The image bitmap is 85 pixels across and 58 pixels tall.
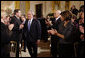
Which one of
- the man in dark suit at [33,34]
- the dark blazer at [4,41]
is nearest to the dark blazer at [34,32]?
the man in dark suit at [33,34]

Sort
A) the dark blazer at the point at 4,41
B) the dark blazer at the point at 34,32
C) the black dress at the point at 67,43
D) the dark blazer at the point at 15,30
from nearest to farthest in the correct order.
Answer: the dark blazer at the point at 4,41
the black dress at the point at 67,43
the dark blazer at the point at 34,32
the dark blazer at the point at 15,30

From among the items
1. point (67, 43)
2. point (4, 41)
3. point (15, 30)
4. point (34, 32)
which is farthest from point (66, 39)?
point (15, 30)

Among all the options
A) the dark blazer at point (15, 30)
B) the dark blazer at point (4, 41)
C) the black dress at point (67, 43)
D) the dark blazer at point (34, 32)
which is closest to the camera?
the dark blazer at point (4, 41)

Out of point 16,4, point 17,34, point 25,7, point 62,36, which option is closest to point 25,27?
point 17,34

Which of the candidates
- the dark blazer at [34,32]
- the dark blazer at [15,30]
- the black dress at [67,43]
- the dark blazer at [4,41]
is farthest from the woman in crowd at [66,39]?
the dark blazer at [15,30]

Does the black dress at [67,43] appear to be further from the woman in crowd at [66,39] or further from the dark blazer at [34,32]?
the dark blazer at [34,32]

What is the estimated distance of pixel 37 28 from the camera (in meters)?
5.59

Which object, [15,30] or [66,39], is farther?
[15,30]

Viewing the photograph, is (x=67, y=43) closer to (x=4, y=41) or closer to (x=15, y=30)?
(x=4, y=41)

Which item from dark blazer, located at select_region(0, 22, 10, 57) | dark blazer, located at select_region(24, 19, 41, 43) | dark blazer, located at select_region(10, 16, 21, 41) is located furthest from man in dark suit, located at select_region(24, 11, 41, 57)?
dark blazer, located at select_region(0, 22, 10, 57)

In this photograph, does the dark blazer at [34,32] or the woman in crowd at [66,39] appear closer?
the woman in crowd at [66,39]

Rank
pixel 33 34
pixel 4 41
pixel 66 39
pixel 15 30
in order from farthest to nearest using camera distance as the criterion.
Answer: pixel 15 30, pixel 33 34, pixel 66 39, pixel 4 41

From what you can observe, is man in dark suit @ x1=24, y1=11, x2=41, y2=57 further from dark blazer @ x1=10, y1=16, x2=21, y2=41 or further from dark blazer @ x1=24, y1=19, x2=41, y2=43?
dark blazer @ x1=10, y1=16, x2=21, y2=41

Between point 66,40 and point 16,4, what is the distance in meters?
12.8
